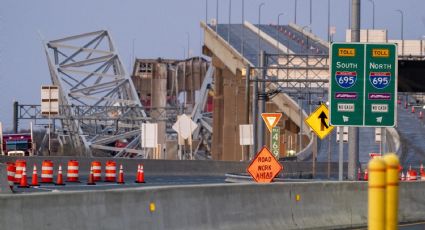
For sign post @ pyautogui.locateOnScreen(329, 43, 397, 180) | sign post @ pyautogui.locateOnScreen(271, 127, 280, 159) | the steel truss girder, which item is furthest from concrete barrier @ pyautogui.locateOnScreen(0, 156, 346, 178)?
sign post @ pyautogui.locateOnScreen(329, 43, 397, 180)

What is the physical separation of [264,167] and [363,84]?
2.92m

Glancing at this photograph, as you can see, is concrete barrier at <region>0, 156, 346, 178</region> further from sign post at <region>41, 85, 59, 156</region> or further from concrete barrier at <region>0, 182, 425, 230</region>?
concrete barrier at <region>0, 182, 425, 230</region>

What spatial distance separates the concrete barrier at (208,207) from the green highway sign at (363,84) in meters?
1.80

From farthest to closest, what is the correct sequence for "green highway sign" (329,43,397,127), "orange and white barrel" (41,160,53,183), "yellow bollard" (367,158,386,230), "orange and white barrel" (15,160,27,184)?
"orange and white barrel" (41,160,53,183) < "orange and white barrel" (15,160,27,184) < "green highway sign" (329,43,397,127) < "yellow bollard" (367,158,386,230)

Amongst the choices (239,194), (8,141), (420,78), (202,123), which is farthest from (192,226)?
(202,123)

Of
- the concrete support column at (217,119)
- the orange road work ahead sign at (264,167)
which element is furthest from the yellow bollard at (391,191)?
the concrete support column at (217,119)

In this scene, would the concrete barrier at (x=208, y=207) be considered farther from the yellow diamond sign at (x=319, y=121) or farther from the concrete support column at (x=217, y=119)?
the concrete support column at (x=217, y=119)

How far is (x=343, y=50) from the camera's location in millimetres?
24969

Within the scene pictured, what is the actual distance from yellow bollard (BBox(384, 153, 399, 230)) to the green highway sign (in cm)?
1735

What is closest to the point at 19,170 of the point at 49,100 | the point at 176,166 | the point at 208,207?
the point at 49,100

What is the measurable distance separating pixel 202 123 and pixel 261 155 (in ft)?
357

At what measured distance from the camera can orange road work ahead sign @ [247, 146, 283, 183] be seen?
83.6 feet

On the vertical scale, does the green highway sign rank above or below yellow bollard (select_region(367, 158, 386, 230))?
above

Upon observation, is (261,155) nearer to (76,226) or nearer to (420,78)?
(76,226)
